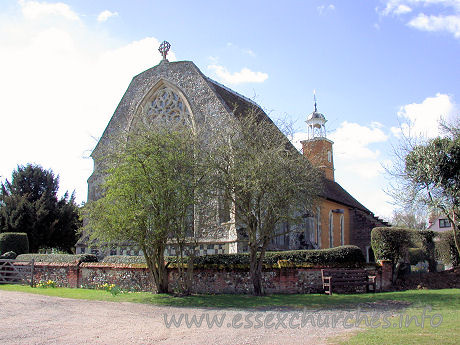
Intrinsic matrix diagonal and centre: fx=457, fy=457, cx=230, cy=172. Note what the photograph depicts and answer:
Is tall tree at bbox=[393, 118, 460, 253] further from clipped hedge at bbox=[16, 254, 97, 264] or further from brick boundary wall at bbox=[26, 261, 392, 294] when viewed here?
clipped hedge at bbox=[16, 254, 97, 264]

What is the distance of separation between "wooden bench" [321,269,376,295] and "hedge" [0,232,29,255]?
1843cm

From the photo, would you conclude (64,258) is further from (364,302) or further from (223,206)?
(364,302)

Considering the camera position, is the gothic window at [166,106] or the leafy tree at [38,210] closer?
the gothic window at [166,106]

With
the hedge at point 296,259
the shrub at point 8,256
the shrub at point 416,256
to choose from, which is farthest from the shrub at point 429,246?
the shrub at point 8,256

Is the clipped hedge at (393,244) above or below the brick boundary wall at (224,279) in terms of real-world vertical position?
above

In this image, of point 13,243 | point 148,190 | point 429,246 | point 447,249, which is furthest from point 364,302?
point 13,243

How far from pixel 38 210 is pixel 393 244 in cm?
2622

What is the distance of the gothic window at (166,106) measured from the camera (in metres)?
25.5

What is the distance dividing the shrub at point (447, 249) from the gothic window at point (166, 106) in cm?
1482

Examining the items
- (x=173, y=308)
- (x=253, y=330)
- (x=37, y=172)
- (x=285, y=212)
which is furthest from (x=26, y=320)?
(x=37, y=172)

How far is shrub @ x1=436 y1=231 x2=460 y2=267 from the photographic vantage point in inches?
881

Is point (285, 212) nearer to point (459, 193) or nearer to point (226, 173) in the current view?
point (226, 173)

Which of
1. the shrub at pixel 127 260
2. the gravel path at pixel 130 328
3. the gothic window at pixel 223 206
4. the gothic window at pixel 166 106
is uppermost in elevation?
the gothic window at pixel 166 106

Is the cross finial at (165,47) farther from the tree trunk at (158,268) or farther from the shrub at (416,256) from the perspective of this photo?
the shrub at (416,256)
